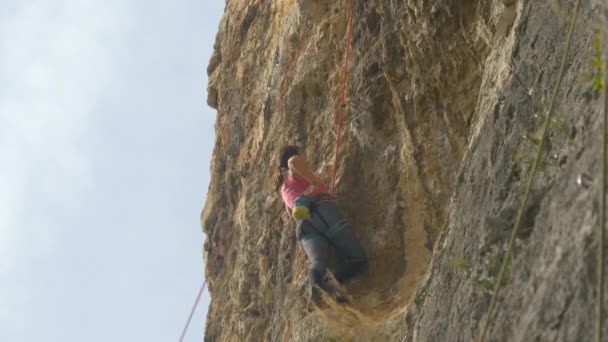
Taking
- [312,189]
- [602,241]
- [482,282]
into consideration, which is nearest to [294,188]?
[312,189]

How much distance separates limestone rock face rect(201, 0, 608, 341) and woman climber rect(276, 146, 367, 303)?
0.17 meters

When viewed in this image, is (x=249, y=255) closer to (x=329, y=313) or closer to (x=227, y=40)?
(x=329, y=313)

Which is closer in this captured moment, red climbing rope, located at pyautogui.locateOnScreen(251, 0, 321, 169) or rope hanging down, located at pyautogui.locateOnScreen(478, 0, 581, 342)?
rope hanging down, located at pyautogui.locateOnScreen(478, 0, 581, 342)

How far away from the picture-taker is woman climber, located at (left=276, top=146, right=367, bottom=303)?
8430 millimetres

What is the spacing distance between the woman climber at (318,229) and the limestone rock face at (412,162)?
17 cm

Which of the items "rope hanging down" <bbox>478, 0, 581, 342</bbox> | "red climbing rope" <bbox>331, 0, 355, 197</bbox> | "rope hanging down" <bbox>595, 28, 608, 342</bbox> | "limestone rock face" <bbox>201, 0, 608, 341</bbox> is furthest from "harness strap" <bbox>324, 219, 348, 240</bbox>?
"rope hanging down" <bbox>595, 28, 608, 342</bbox>

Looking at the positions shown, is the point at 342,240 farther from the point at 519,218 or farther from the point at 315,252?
the point at 519,218

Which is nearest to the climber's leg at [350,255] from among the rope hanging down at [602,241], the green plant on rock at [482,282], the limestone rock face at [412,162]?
the limestone rock face at [412,162]

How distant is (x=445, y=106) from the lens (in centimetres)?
Answer: 842

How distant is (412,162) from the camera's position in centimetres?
853

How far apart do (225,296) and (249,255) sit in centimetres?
100

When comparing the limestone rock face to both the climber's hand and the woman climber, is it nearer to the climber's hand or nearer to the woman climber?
the woman climber

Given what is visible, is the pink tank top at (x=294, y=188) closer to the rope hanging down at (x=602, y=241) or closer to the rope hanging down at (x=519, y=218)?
the rope hanging down at (x=519, y=218)

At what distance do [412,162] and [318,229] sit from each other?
956 millimetres
